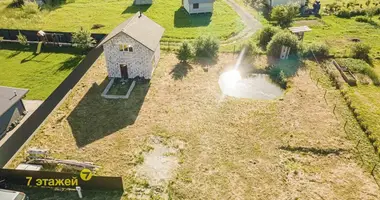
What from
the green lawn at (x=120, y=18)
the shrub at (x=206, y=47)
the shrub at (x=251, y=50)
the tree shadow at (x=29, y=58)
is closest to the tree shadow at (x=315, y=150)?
the shrub at (x=251, y=50)

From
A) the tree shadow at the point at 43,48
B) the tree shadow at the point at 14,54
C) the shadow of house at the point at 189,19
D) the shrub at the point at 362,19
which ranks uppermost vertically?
the shrub at the point at 362,19

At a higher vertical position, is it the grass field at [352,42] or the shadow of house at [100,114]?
the grass field at [352,42]

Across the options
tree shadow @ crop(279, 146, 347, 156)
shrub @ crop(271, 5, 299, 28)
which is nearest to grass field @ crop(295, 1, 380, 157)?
tree shadow @ crop(279, 146, 347, 156)

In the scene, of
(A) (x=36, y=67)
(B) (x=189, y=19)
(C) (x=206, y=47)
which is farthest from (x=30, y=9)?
(C) (x=206, y=47)

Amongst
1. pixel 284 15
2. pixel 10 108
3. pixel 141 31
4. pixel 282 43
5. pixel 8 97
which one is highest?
pixel 141 31

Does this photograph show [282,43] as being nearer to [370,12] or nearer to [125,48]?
[125,48]

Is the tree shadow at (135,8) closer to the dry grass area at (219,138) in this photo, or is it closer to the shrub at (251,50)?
the shrub at (251,50)
